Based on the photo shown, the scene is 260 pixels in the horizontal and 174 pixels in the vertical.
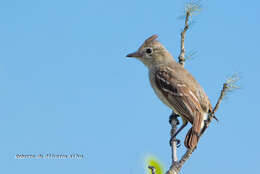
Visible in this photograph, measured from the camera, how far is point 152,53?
8.22 metres

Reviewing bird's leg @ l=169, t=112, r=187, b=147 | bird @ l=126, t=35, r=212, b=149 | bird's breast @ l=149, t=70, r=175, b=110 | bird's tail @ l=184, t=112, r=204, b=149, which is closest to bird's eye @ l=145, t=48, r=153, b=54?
bird @ l=126, t=35, r=212, b=149

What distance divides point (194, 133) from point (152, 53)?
2705mm

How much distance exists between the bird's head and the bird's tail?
2041 millimetres

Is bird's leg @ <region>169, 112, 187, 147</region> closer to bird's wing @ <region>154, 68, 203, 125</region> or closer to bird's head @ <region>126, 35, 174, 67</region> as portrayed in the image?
bird's wing @ <region>154, 68, 203, 125</region>

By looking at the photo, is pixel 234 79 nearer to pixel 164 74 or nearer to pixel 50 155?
pixel 164 74

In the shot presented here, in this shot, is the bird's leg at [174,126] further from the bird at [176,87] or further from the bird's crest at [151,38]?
the bird's crest at [151,38]

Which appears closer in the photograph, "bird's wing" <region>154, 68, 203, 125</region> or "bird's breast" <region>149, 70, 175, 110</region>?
"bird's wing" <region>154, 68, 203, 125</region>

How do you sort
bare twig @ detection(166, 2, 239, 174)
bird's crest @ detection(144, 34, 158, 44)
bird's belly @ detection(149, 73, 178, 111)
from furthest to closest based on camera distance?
bird's crest @ detection(144, 34, 158, 44)
bird's belly @ detection(149, 73, 178, 111)
bare twig @ detection(166, 2, 239, 174)

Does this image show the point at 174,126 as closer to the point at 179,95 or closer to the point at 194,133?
the point at 179,95

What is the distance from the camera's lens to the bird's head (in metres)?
8.18

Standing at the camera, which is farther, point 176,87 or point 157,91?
point 157,91

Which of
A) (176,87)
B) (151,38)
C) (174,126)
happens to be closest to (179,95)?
(176,87)

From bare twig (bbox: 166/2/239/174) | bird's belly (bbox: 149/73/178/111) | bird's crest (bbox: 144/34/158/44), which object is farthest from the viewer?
bird's crest (bbox: 144/34/158/44)

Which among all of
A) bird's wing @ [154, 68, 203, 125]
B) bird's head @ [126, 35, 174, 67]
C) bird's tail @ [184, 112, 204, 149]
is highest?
bird's head @ [126, 35, 174, 67]
